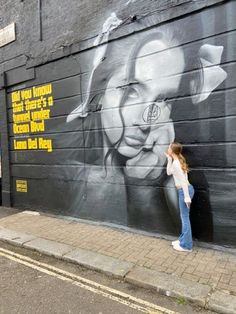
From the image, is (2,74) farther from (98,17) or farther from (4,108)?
(98,17)

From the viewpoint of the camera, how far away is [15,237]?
6.14m

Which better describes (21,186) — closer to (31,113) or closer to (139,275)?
(31,113)

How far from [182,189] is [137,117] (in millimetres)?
1696

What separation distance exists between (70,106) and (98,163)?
4.82ft

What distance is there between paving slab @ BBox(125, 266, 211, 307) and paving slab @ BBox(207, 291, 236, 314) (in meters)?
0.08

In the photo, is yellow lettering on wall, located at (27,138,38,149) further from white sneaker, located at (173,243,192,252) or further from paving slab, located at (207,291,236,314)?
paving slab, located at (207,291,236,314)

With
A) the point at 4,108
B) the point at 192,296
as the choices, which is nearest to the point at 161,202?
the point at 192,296

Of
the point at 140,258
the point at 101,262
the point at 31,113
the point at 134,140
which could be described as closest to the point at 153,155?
the point at 134,140

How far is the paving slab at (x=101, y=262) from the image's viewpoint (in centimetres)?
450

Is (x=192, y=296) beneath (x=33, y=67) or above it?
beneath

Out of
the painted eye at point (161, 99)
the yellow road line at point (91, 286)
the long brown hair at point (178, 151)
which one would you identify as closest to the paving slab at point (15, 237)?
the yellow road line at point (91, 286)

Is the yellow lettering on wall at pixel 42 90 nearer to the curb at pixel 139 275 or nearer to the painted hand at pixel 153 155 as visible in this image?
the painted hand at pixel 153 155

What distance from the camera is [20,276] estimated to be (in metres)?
4.54

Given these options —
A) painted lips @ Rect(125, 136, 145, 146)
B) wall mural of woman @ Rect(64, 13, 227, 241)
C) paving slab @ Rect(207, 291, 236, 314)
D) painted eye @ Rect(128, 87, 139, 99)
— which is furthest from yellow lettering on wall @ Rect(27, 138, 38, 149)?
paving slab @ Rect(207, 291, 236, 314)
